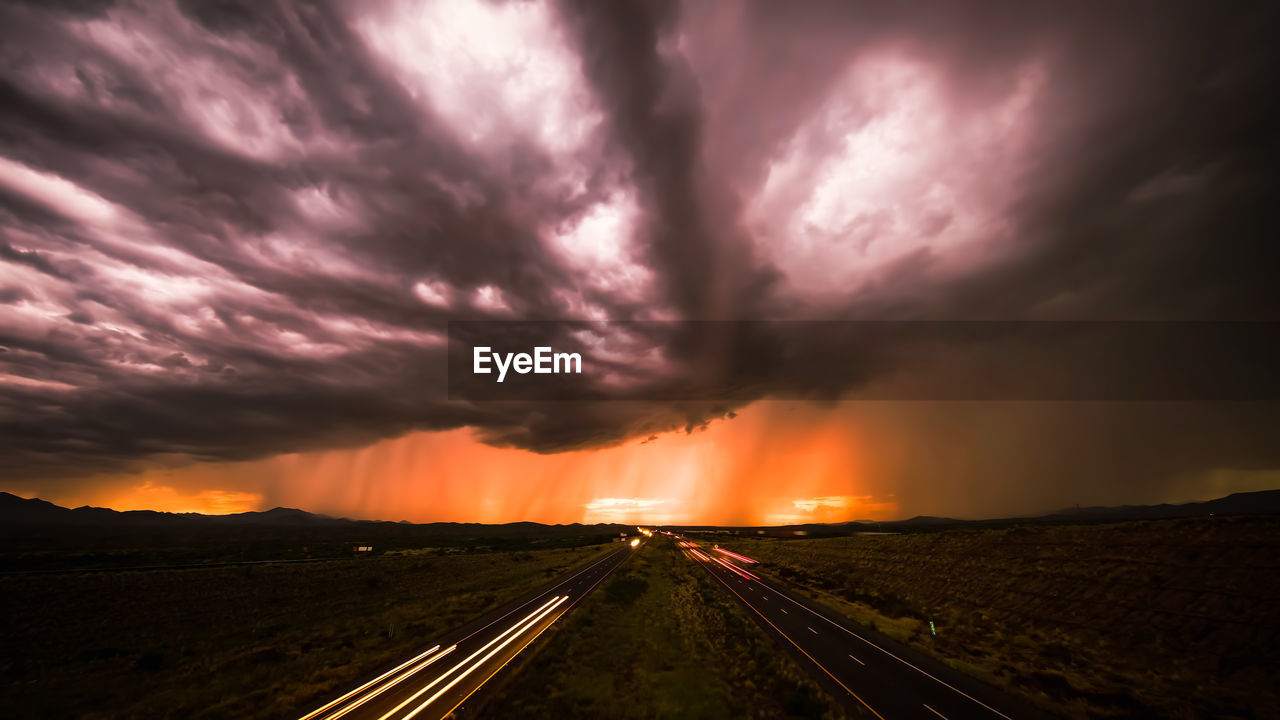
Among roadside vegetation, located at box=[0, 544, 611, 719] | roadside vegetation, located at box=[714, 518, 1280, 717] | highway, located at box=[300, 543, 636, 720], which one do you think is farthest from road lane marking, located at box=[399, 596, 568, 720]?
roadside vegetation, located at box=[714, 518, 1280, 717]

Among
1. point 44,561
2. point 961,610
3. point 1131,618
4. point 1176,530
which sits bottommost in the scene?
point 44,561

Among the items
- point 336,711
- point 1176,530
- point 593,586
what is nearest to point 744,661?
point 336,711

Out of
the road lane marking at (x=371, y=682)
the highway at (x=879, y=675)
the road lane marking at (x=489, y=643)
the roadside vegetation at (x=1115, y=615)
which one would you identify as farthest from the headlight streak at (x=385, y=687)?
the roadside vegetation at (x=1115, y=615)

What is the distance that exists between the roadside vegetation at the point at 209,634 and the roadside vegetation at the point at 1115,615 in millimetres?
36444

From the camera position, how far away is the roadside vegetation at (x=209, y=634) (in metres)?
23.2

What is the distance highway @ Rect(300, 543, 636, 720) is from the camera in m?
19.3

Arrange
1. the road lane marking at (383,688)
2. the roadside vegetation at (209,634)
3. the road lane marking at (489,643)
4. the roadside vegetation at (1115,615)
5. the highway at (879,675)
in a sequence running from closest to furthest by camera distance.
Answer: the road lane marking at (383,688)
the road lane marking at (489,643)
the highway at (879,675)
the roadside vegetation at (1115,615)
the roadside vegetation at (209,634)

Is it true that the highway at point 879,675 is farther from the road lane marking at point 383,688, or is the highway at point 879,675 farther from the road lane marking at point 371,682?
the road lane marking at point 371,682

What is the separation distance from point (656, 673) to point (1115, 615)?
3336cm

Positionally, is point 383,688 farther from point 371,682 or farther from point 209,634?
point 209,634

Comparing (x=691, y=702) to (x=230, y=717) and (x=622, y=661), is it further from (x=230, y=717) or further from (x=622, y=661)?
(x=230, y=717)

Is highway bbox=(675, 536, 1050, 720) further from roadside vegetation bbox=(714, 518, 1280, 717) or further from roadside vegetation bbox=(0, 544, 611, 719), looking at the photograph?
roadside vegetation bbox=(0, 544, 611, 719)

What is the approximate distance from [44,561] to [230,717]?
127 meters

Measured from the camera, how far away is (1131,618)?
30969 mm
